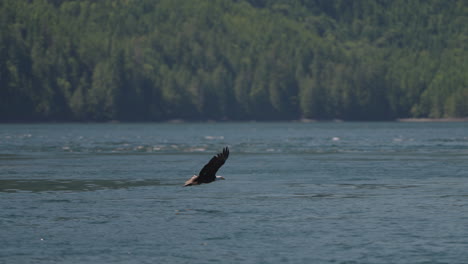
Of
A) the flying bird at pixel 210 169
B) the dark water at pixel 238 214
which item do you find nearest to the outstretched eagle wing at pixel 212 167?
the flying bird at pixel 210 169

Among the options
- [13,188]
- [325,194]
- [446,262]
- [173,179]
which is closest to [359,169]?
[173,179]

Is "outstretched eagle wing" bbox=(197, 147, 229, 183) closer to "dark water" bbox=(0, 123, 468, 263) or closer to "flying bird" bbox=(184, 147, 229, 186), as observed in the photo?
"flying bird" bbox=(184, 147, 229, 186)

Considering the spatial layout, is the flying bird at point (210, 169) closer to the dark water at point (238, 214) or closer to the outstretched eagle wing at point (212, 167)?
the outstretched eagle wing at point (212, 167)

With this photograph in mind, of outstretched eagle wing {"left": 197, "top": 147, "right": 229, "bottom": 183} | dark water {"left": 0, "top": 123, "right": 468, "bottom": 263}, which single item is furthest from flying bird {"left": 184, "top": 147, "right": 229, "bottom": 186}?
dark water {"left": 0, "top": 123, "right": 468, "bottom": 263}

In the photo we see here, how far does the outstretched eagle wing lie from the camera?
32906 mm

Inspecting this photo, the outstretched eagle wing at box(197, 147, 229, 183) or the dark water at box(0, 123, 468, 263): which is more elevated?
the outstretched eagle wing at box(197, 147, 229, 183)

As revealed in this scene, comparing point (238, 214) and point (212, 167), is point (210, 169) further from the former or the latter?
point (238, 214)

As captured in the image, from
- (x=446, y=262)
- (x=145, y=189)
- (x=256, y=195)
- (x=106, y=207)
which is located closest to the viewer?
(x=446, y=262)

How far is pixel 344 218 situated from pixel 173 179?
20162mm

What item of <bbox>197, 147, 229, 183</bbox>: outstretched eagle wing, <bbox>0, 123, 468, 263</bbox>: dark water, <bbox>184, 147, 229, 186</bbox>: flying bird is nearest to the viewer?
<bbox>0, 123, 468, 263</bbox>: dark water

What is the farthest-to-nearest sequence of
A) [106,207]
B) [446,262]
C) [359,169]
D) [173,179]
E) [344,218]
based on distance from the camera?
[359,169]
[173,179]
[106,207]
[344,218]
[446,262]

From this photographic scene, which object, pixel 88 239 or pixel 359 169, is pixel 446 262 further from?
pixel 359 169

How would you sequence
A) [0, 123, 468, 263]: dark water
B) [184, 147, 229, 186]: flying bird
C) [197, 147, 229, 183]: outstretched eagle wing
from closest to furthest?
[0, 123, 468, 263]: dark water, [197, 147, 229, 183]: outstretched eagle wing, [184, 147, 229, 186]: flying bird

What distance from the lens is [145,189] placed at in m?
46.9
